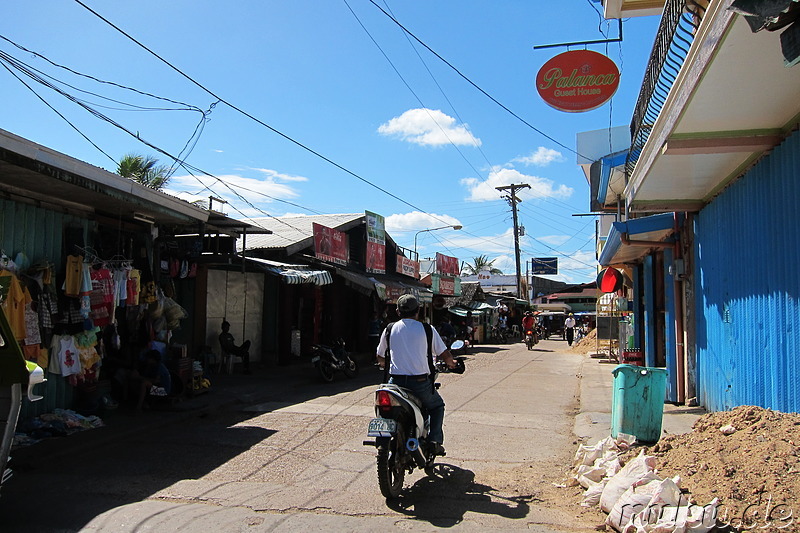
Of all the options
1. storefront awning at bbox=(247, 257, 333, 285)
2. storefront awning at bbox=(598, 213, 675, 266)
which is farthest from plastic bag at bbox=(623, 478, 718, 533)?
storefront awning at bbox=(247, 257, 333, 285)

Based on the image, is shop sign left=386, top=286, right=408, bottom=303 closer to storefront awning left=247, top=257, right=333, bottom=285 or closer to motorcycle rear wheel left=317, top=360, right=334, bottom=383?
storefront awning left=247, top=257, right=333, bottom=285

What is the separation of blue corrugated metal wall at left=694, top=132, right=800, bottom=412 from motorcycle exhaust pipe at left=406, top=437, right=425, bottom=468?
3.69 m

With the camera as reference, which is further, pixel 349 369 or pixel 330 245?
pixel 330 245

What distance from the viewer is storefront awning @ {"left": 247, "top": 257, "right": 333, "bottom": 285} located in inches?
578

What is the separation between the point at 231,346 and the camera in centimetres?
1548

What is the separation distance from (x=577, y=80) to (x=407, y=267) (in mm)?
17729

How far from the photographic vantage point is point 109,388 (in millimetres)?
10039

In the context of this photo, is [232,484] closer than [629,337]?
Yes

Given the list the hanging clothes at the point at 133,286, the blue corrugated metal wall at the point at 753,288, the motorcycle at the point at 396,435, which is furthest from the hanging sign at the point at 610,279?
the motorcycle at the point at 396,435

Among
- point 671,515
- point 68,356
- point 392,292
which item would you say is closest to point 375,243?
point 392,292

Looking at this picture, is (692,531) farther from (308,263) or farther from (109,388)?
(308,263)

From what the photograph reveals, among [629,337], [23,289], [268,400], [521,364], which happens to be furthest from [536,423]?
[521,364]

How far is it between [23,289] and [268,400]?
5198 mm

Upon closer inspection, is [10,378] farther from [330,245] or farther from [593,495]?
[330,245]
